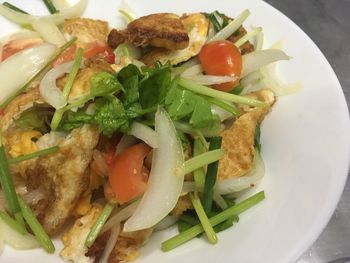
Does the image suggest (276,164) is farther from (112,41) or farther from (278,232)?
(112,41)

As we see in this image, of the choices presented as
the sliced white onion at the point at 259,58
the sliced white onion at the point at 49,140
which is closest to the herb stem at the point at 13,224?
the sliced white onion at the point at 49,140

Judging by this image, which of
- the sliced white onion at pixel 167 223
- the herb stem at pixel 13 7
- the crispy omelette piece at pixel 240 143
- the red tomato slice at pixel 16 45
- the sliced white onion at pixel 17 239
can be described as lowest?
the sliced white onion at pixel 167 223

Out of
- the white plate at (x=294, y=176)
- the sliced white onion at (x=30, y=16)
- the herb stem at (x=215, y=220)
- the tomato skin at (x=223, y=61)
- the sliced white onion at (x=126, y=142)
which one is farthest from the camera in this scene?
the sliced white onion at (x=30, y=16)

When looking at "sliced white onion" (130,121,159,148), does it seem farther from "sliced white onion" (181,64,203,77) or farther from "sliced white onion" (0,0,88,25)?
"sliced white onion" (0,0,88,25)

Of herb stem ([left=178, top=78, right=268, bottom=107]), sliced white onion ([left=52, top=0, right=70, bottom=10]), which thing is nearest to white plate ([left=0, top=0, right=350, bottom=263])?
herb stem ([left=178, top=78, right=268, bottom=107])

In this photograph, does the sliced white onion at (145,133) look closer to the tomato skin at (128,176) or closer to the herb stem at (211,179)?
the tomato skin at (128,176)

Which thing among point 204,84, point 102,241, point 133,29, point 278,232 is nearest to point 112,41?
point 133,29

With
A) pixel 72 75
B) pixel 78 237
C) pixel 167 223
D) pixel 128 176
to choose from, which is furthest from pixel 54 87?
pixel 167 223
